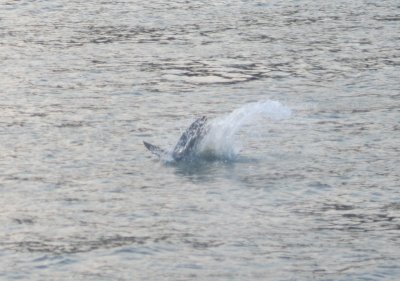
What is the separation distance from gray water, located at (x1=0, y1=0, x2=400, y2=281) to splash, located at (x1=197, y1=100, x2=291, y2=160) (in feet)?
0.45

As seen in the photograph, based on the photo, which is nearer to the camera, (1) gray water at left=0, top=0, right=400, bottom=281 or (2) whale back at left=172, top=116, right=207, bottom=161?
(1) gray water at left=0, top=0, right=400, bottom=281

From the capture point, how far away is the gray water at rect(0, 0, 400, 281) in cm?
1266

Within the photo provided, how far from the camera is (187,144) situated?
1650cm

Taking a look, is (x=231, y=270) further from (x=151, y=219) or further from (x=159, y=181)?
(x=159, y=181)

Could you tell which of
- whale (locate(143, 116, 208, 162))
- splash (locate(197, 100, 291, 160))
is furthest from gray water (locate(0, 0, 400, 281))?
whale (locate(143, 116, 208, 162))

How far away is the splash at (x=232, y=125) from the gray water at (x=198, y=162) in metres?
0.14

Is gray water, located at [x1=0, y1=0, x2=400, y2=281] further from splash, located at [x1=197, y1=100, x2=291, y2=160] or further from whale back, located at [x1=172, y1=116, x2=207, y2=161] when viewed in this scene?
whale back, located at [x1=172, y1=116, x2=207, y2=161]

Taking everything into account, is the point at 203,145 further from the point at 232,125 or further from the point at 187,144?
the point at 232,125

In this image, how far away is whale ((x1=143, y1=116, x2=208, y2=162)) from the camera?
1642cm

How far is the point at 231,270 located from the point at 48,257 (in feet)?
5.76

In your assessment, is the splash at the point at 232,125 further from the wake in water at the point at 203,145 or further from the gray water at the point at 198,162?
the gray water at the point at 198,162

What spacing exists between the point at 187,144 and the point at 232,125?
3.08 ft

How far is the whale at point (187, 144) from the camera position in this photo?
16422mm

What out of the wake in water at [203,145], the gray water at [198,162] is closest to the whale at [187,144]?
the wake in water at [203,145]
